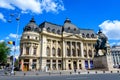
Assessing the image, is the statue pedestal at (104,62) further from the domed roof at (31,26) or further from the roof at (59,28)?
the roof at (59,28)

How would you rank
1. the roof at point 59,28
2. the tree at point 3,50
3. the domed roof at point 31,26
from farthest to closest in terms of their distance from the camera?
the roof at point 59,28 < the domed roof at point 31,26 < the tree at point 3,50

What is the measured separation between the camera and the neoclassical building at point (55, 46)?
61.1 meters

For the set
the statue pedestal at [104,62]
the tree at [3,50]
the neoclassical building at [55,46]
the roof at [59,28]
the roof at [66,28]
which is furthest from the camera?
the roof at [66,28]

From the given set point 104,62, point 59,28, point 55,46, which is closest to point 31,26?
point 55,46

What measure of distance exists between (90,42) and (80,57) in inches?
467

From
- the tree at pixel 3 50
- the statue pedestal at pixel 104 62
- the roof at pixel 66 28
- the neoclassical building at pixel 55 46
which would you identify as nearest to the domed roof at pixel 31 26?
the neoclassical building at pixel 55 46

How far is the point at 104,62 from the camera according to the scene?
3553 cm

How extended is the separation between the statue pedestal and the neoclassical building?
2786 centimetres

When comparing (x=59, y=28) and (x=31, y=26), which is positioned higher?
(x=59, y=28)

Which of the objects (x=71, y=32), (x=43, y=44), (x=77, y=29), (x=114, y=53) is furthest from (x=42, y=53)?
(x=114, y=53)

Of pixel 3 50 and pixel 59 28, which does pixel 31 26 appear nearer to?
pixel 59 28

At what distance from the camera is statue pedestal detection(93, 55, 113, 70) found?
115 ft

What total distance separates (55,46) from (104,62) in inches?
1452

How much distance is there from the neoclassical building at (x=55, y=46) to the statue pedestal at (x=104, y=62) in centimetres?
2786
